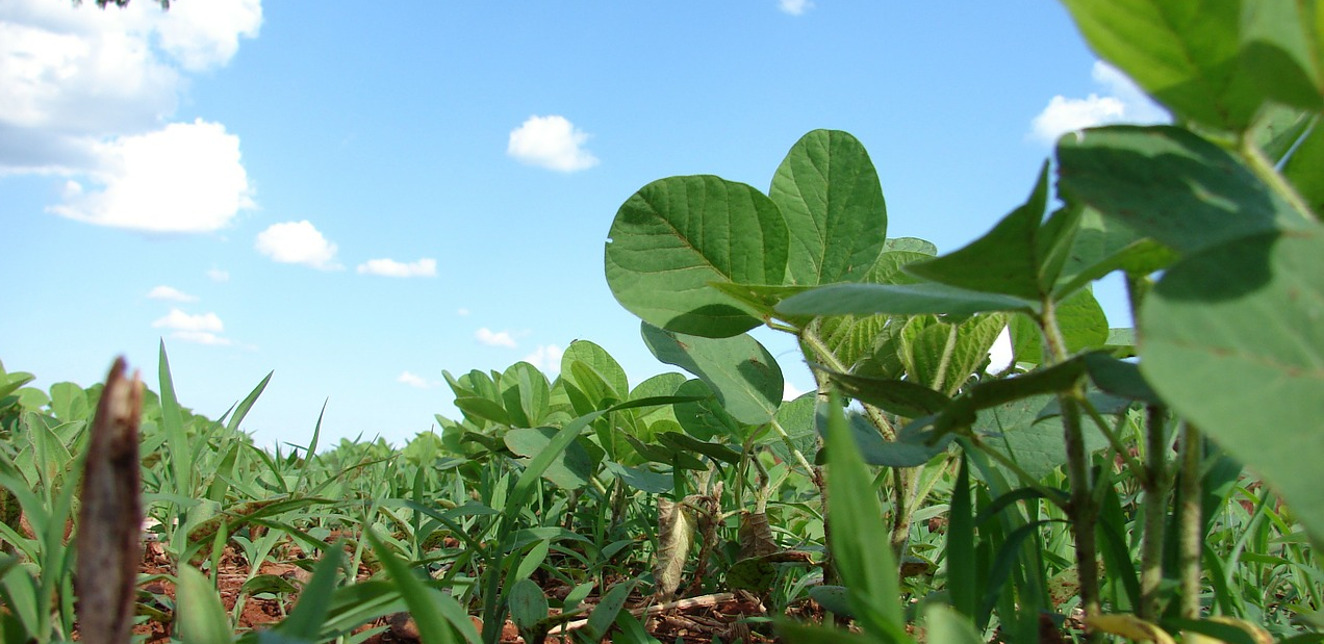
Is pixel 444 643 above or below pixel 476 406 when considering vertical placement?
below

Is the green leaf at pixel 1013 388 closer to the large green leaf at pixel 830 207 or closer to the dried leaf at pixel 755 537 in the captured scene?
the large green leaf at pixel 830 207

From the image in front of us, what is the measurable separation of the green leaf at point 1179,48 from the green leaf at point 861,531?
307 millimetres

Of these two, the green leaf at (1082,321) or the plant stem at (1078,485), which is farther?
the green leaf at (1082,321)

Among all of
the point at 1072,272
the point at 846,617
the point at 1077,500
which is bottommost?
the point at 846,617

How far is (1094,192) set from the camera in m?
0.62

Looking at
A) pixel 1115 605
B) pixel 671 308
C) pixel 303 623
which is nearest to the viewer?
pixel 303 623

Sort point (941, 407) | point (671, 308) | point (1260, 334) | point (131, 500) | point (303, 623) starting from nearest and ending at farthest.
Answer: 1. point (1260, 334)
2. point (131, 500)
3. point (303, 623)
4. point (941, 407)
5. point (671, 308)

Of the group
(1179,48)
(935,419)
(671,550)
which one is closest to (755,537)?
(671,550)

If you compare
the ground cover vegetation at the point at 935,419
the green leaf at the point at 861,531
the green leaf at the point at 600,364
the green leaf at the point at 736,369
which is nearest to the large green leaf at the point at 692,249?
the ground cover vegetation at the point at 935,419

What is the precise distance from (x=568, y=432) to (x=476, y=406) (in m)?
1.21

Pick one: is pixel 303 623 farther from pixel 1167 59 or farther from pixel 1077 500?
pixel 1167 59

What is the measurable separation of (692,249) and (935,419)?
51 centimetres

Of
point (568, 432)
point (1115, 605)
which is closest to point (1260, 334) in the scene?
point (1115, 605)

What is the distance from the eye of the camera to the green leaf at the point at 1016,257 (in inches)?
Result: 26.9
